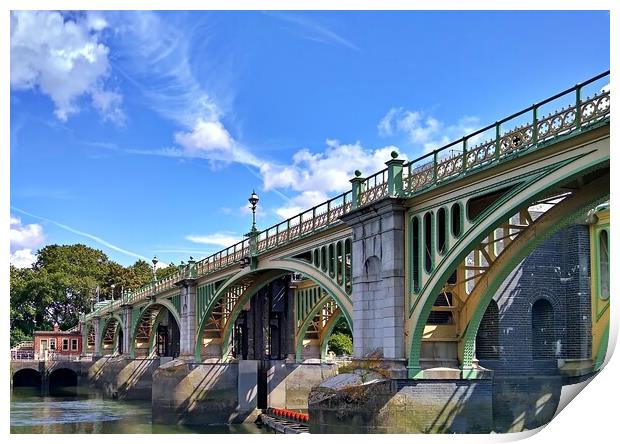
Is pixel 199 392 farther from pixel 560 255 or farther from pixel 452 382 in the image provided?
pixel 452 382

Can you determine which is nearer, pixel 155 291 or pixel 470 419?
pixel 470 419

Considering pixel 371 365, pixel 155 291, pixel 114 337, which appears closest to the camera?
pixel 371 365

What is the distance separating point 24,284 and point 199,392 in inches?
2373

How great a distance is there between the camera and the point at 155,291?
58000 mm

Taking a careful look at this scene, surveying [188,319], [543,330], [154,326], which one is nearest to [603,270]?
[543,330]

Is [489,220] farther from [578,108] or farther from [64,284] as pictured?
[64,284]

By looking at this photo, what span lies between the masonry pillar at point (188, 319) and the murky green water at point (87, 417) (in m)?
4.48

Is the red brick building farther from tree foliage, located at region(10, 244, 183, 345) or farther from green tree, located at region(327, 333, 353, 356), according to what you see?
green tree, located at region(327, 333, 353, 356)

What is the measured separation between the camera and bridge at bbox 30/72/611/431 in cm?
1834

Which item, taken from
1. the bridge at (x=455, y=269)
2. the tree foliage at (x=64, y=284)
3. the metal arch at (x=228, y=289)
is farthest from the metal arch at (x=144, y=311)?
the tree foliage at (x=64, y=284)

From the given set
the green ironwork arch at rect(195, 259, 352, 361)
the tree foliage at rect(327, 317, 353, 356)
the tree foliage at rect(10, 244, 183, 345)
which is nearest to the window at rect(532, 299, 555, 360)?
the green ironwork arch at rect(195, 259, 352, 361)

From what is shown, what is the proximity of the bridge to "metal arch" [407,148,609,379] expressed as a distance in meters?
0.03
